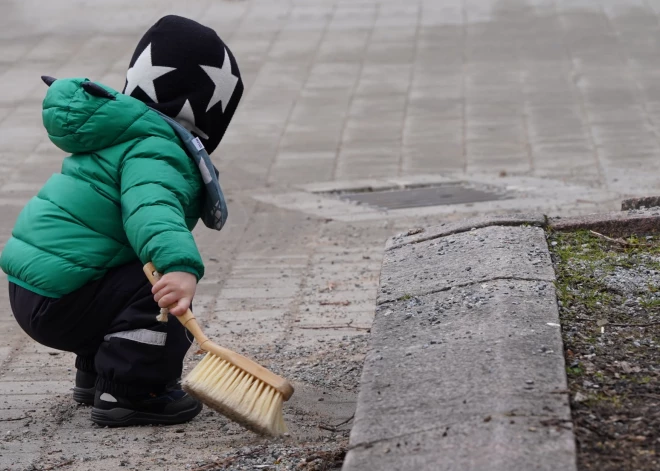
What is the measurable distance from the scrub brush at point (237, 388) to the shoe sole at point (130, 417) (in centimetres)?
49

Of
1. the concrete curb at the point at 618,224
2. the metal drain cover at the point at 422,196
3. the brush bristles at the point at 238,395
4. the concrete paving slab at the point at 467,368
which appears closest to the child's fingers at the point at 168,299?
the brush bristles at the point at 238,395

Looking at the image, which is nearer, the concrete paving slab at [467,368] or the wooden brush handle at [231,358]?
the concrete paving slab at [467,368]

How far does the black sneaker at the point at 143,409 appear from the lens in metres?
3.56

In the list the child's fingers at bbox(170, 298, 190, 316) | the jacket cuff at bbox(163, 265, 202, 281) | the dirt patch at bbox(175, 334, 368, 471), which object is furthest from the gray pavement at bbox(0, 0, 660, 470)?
the jacket cuff at bbox(163, 265, 202, 281)

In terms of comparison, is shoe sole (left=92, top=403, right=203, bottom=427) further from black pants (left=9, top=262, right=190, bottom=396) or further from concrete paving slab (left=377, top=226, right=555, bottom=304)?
concrete paving slab (left=377, top=226, right=555, bottom=304)

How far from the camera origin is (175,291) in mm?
3070

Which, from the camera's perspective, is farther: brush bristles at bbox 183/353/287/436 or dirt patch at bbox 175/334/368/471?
brush bristles at bbox 183/353/287/436

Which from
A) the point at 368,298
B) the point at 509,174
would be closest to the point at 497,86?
the point at 509,174

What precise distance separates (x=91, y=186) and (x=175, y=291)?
0.57m

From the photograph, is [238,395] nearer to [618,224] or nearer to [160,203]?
[160,203]

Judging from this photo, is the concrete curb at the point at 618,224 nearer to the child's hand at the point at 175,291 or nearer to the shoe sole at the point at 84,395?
the child's hand at the point at 175,291

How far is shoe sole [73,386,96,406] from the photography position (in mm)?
3797

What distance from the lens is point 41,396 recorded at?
159 inches

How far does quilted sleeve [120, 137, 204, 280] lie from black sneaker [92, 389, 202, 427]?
612mm
